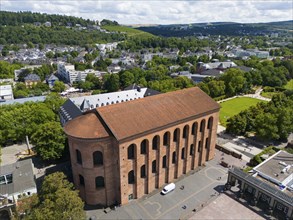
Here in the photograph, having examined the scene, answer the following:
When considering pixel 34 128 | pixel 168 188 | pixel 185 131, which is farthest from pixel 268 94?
pixel 34 128

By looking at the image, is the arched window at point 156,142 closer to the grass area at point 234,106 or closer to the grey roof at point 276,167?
the grey roof at point 276,167

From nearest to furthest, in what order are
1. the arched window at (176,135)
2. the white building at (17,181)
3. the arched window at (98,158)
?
the arched window at (98,158) < the white building at (17,181) < the arched window at (176,135)

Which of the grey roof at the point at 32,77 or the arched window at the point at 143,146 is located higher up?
the arched window at the point at 143,146

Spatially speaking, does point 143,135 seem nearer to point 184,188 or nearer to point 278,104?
point 184,188

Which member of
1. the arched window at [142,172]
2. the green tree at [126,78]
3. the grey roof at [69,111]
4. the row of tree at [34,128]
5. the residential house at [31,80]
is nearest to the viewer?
the arched window at [142,172]

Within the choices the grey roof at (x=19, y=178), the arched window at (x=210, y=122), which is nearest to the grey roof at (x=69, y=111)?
the grey roof at (x=19, y=178)

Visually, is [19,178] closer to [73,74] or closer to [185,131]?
[185,131]

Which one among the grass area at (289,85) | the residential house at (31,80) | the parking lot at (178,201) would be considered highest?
the residential house at (31,80)
